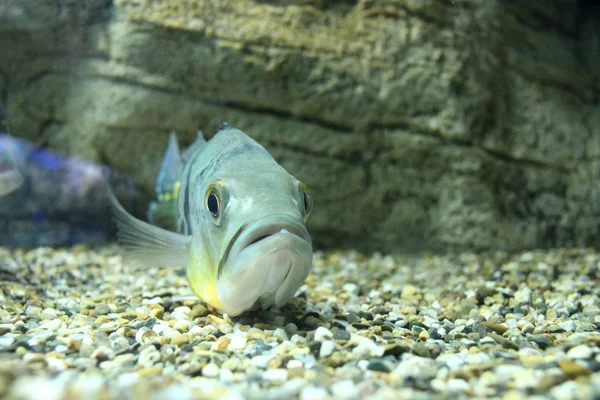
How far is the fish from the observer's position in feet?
8.04

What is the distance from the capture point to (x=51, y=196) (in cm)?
572

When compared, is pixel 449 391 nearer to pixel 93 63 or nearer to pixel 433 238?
pixel 433 238

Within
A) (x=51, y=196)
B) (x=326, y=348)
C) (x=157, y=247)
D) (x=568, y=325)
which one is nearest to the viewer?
(x=326, y=348)

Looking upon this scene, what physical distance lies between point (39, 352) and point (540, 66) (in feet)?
21.3

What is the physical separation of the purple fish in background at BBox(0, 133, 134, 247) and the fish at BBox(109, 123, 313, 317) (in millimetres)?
2460

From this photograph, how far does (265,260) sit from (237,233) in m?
0.23

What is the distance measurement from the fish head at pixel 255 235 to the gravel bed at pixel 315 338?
0.26 metres

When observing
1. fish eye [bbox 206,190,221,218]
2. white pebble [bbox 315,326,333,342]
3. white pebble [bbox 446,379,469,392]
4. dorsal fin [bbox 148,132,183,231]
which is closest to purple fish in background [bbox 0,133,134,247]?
dorsal fin [bbox 148,132,183,231]

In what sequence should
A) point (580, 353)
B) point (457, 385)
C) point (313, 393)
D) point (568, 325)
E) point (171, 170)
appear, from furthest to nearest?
point (171, 170) → point (568, 325) → point (580, 353) → point (457, 385) → point (313, 393)

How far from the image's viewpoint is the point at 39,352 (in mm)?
2342

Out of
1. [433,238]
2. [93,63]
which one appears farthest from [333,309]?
[93,63]

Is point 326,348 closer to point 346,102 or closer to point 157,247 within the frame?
point 157,247

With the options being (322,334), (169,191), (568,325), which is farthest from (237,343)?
(169,191)

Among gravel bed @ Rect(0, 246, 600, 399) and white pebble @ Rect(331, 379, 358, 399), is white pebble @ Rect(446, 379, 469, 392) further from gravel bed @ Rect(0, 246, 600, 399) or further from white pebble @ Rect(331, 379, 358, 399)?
white pebble @ Rect(331, 379, 358, 399)
